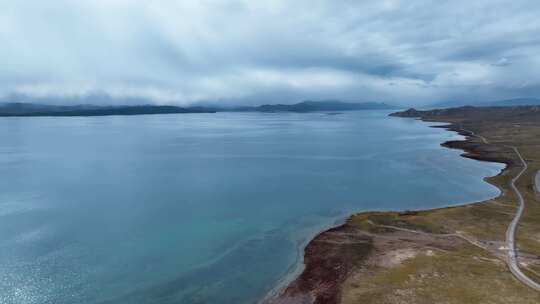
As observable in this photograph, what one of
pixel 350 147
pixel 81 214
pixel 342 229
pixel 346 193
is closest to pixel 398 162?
pixel 350 147

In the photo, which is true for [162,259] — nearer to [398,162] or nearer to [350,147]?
[398,162]

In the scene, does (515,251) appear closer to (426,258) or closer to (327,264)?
(426,258)

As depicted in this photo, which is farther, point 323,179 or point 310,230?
point 323,179

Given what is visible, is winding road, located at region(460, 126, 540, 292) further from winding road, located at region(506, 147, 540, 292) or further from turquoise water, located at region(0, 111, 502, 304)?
turquoise water, located at region(0, 111, 502, 304)

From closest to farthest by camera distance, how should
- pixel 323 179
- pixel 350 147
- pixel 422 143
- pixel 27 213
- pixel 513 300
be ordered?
pixel 513 300 → pixel 27 213 → pixel 323 179 → pixel 350 147 → pixel 422 143

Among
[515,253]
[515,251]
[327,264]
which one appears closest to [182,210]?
[327,264]

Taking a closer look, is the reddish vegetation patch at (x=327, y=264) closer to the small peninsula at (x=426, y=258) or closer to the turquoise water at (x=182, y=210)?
the small peninsula at (x=426, y=258)

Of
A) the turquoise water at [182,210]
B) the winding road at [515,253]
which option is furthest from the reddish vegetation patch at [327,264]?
the winding road at [515,253]
